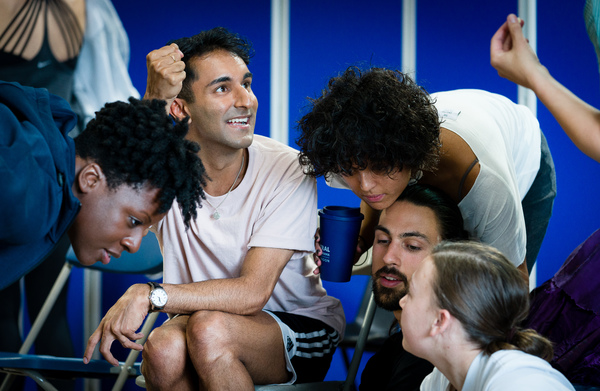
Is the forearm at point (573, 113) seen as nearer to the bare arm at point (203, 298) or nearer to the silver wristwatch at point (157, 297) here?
the bare arm at point (203, 298)

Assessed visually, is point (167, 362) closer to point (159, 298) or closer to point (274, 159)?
point (159, 298)

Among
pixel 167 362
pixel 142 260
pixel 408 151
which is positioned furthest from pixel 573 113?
pixel 142 260

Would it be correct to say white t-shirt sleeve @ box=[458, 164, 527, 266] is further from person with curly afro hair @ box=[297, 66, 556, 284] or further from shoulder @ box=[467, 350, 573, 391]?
shoulder @ box=[467, 350, 573, 391]

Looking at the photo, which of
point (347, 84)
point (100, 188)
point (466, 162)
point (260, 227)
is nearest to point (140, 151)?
point (100, 188)

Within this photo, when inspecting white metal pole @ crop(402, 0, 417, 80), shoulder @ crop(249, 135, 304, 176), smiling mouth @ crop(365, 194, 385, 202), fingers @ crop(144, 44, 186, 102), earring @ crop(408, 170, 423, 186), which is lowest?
smiling mouth @ crop(365, 194, 385, 202)

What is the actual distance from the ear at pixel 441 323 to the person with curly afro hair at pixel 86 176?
625mm

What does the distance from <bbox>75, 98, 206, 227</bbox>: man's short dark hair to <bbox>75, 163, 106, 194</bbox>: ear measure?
0.05ft

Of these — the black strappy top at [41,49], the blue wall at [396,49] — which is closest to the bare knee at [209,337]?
the blue wall at [396,49]

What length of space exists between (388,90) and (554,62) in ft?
5.46

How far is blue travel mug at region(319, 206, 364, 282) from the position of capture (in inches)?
76.2

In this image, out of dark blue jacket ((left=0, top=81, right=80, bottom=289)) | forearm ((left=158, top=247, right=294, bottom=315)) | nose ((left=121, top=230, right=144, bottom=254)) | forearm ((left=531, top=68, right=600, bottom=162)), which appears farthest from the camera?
forearm ((left=158, top=247, right=294, bottom=315))

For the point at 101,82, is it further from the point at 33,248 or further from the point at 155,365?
the point at 33,248

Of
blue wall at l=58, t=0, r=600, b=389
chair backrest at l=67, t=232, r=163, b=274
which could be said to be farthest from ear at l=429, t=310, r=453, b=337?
blue wall at l=58, t=0, r=600, b=389

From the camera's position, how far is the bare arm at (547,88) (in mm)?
1320
